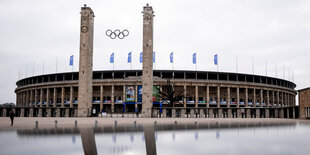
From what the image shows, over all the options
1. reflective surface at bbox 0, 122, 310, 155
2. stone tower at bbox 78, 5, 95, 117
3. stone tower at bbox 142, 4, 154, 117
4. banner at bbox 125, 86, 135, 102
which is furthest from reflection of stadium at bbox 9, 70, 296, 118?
reflective surface at bbox 0, 122, 310, 155

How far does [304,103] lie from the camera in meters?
37.0

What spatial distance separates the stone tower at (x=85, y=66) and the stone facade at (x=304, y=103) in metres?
32.4

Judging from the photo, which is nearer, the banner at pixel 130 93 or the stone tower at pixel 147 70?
the stone tower at pixel 147 70

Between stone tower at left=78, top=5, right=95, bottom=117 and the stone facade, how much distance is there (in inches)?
1275

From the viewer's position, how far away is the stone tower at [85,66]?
151 ft

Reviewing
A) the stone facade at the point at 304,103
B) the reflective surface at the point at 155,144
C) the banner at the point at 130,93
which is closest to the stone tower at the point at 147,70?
the stone facade at the point at 304,103

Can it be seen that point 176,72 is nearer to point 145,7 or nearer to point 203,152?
point 145,7

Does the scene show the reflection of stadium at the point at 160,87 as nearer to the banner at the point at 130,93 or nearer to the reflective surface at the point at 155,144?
the banner at the point at 130,93

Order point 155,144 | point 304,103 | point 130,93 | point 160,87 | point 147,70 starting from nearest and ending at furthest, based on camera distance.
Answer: point 155,144 < point 304,103 < point 147,70 < point 160,87 < point 130,93

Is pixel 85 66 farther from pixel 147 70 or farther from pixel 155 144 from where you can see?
pixel 155 144

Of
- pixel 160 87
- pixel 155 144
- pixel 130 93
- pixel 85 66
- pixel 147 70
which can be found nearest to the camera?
pixel 155 144

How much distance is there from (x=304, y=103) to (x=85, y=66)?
3336 centimetres

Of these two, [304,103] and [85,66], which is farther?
[85,66]

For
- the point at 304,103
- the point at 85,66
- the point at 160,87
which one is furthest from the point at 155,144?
the point at 160,87
